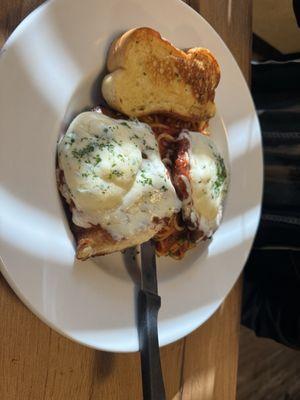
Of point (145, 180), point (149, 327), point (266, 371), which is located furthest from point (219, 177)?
point (266, 371)

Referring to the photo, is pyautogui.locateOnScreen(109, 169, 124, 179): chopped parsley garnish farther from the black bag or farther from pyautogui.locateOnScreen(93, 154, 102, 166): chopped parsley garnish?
the black bag

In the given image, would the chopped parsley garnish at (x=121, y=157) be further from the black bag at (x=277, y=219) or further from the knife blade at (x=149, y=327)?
the black bag at (x=277, y=219)

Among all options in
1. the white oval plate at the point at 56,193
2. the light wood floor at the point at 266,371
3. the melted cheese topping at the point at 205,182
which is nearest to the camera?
the white oval plate at the point at 56,193

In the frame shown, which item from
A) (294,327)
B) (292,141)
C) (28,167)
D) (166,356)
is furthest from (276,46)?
(28,167)

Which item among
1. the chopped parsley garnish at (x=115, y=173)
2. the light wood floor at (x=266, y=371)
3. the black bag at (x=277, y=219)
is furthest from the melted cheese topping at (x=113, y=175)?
the light wood floor at (x=266, y=371)

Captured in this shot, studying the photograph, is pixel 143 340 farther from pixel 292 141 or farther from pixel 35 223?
pixel 292 141

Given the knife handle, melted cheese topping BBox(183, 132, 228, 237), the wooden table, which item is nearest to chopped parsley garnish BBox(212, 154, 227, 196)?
melted cheese topping BBox(183, 132, 228, 237)
